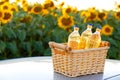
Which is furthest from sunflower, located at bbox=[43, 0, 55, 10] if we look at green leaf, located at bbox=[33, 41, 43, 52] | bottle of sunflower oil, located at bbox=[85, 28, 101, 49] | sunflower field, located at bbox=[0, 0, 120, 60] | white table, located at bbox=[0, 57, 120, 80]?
bottle of sunflower oil, located at bbox=[85, 28, 101, 49]

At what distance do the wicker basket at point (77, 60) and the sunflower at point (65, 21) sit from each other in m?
2.54

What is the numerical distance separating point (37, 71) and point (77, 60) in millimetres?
282

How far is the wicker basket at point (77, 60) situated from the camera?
245 cm

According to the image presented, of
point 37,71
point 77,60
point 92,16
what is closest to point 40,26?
point 92,16

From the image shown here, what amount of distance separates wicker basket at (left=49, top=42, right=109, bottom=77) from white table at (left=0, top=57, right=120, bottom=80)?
33mm

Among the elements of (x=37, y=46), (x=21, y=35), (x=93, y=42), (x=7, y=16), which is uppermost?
(x=7, y=16)

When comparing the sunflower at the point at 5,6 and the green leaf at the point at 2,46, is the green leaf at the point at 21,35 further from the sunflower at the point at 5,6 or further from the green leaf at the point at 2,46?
the sunflower at the point at 5,6

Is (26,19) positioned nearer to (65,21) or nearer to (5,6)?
(5,6)

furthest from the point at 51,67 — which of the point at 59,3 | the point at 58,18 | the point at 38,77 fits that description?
the point at 59,3

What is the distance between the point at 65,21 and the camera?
5164 millimetres

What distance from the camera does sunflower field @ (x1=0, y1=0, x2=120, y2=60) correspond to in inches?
195

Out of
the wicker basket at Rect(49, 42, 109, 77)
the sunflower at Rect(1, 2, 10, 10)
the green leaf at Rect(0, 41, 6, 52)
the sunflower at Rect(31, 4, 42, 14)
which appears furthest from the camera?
the sunflower at Rect(31, 4, 42, 14)

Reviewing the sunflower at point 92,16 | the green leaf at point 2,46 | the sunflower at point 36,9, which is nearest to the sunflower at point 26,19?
the sunflower at point 36,9

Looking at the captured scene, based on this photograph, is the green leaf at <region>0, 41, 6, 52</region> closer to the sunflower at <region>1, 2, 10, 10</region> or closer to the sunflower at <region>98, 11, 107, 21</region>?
the sunflower at <region>1, 2, 10, 10</region>
